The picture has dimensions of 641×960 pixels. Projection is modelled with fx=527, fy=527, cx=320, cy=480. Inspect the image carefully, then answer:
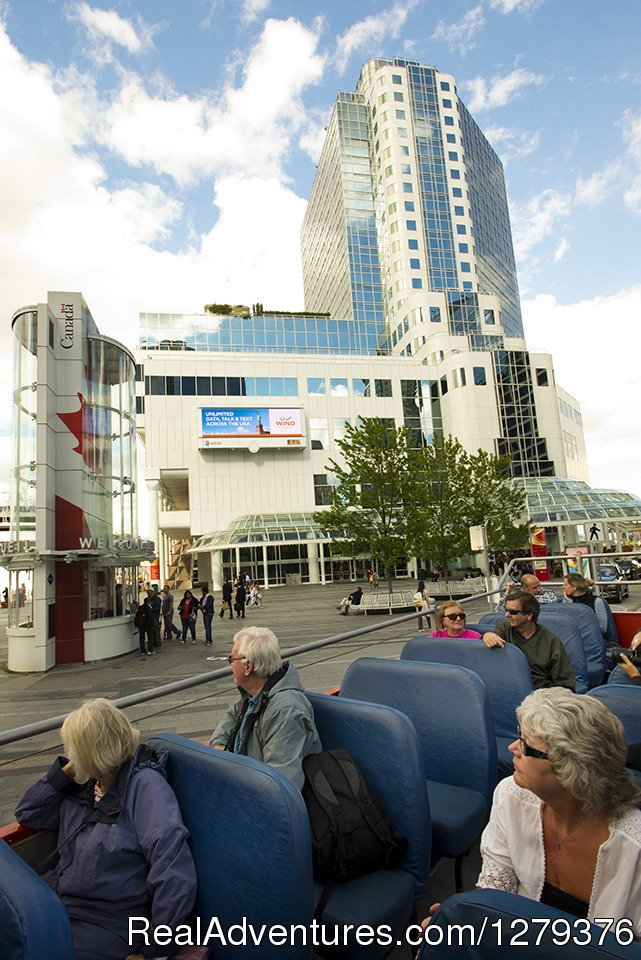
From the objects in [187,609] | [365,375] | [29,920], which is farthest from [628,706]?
[365,375]

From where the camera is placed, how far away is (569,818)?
68.3 inches

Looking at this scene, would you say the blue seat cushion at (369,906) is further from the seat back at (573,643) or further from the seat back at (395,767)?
the seat back at (573,643)

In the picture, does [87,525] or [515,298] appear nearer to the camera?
[87,525]

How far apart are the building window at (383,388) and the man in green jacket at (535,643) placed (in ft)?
150

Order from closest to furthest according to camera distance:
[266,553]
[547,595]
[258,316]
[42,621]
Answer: [547,595] < [42,621] < [266,553] < [258,316]

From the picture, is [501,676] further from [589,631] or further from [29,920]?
[29,920]

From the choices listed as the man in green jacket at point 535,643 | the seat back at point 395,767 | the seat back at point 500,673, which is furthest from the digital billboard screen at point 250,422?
the seat back at point 395,767

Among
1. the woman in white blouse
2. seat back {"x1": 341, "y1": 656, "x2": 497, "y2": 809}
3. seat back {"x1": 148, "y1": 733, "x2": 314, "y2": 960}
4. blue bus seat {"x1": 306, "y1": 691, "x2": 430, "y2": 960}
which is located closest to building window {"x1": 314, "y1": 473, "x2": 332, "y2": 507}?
seat back {"x1": 341, "y1": 656, "x2": 497, "y2": 809}


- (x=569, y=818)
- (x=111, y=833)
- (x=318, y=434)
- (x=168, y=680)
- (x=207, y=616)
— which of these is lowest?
(x=168, y=680)

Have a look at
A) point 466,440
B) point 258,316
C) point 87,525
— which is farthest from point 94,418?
point 258,316

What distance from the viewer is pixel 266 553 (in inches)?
1639

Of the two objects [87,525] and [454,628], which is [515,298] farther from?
[454,628]

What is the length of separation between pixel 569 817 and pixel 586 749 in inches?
10.0

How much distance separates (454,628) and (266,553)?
37.4 meters
